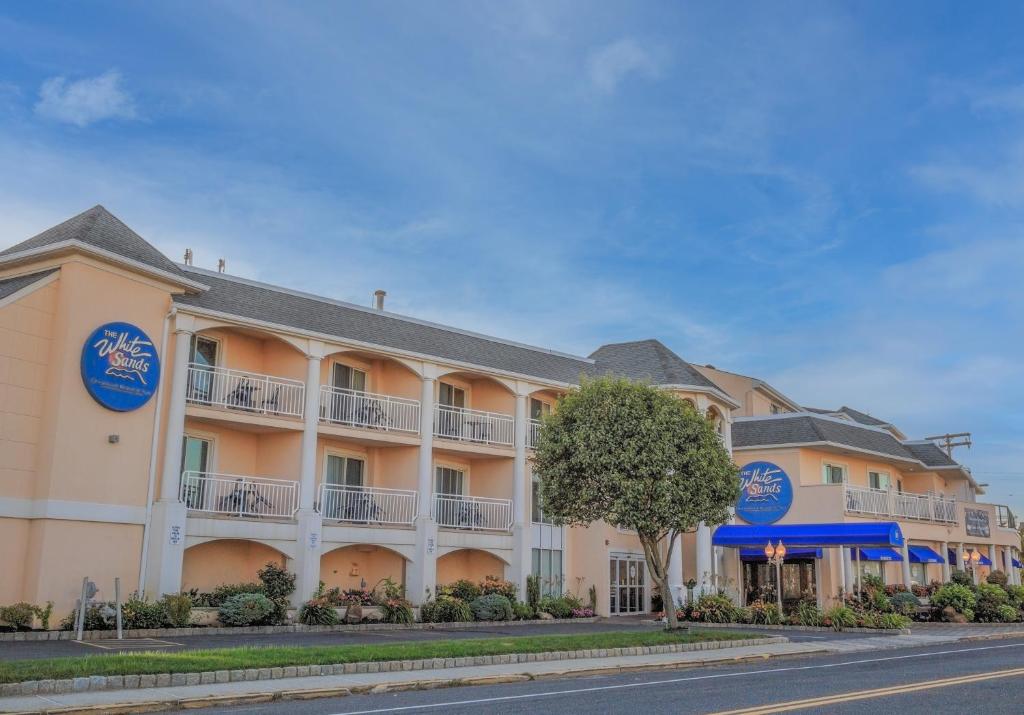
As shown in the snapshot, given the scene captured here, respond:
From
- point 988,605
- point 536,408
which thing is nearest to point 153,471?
point 536,408

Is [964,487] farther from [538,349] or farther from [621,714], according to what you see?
[621,714]

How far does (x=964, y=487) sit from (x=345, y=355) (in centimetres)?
3811

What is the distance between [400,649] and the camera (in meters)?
18.1

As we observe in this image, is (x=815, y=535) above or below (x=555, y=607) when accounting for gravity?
above

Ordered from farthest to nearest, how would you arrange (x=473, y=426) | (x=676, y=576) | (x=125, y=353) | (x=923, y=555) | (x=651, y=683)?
(x=923, y=555)
(x=676, y=576)
(x=473, y=426)
(x=125, y=353)
(x=651, y=683)

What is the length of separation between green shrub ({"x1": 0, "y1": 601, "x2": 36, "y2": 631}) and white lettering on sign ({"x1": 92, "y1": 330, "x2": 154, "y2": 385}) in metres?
5.68

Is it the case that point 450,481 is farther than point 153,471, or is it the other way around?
point 450,481

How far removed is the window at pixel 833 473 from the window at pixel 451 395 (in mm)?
16241

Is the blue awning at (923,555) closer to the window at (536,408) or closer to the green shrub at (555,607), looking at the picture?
the green shrub at (555,607)

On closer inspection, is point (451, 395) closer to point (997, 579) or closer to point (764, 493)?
point (764, 493)

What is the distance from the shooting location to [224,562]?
2702 centimetres

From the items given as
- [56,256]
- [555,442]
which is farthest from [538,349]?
[56,256]

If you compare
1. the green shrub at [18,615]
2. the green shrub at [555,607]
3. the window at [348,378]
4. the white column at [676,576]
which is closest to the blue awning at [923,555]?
the white column at [676,576]

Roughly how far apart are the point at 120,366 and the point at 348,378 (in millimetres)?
8754
